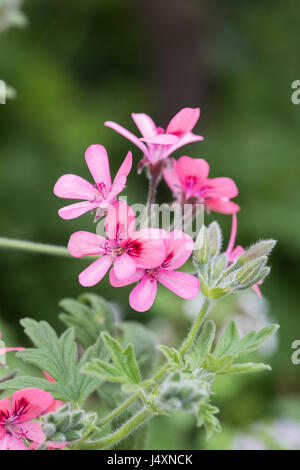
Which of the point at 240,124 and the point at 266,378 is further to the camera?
the point at 240,124

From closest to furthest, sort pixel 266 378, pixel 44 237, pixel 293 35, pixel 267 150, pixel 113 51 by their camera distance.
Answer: pixel 266 378, pixel 44 237, pixel 267 150, pixel 293 35, pixel 113 51

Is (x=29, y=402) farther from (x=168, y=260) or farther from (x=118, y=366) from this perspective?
(x=168, y=260)

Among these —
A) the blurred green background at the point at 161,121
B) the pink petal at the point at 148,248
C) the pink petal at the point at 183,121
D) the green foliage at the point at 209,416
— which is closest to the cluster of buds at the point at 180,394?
the green foliage at the point at 209,416

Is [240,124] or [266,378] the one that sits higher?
[240,124]

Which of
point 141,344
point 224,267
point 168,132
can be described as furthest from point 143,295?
point 141,344

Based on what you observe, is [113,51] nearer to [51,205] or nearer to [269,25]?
[269,25]

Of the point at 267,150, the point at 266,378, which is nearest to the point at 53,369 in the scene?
the point at 266,378

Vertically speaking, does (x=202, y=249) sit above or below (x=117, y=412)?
above

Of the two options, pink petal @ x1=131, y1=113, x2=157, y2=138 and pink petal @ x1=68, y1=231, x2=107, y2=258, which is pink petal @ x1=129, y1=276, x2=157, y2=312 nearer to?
pink petal @ x1=68, y1=231, x2=107, y2=258
